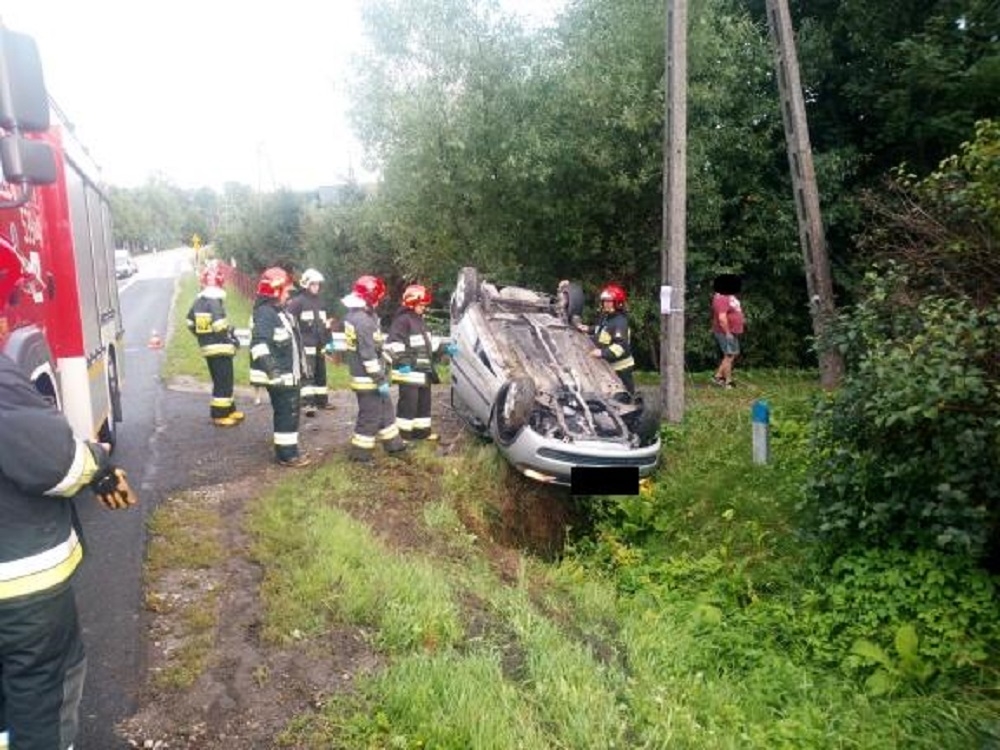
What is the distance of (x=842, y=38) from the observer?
1285cm

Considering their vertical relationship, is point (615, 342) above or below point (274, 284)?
below

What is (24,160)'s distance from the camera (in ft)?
11.6

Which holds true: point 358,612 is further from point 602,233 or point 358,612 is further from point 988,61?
point 988,61

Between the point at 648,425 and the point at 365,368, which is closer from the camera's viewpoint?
the point at 648,425

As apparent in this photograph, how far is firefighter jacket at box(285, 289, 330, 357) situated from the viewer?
939 cm

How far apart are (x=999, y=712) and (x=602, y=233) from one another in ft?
31.9

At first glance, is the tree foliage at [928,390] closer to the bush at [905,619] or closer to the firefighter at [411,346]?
the bush at [905,619]

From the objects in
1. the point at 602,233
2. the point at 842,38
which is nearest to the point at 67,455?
the point at 602,233

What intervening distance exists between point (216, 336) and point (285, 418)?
1829 mm

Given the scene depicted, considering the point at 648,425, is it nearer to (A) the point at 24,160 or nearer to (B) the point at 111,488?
(B) the point at 111,488

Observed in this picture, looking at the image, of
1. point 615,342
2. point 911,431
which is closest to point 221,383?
point 615,342

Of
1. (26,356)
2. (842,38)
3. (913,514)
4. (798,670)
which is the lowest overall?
(798,670)

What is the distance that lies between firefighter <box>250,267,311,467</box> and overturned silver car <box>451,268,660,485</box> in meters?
1.73

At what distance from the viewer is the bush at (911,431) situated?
4.18 metres
